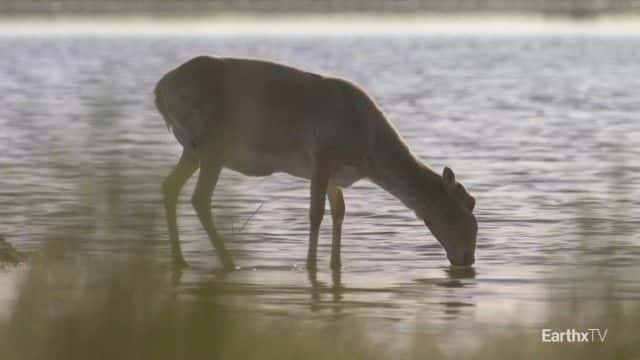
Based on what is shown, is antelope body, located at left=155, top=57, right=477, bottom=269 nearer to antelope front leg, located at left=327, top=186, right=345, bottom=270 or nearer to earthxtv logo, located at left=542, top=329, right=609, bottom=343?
antelope front leg, located at left=327, top=186, right=345, bottom=270

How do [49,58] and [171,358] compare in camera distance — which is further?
[49,58]

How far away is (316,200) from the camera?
1537cm

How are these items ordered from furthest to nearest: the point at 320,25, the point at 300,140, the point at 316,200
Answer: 1. the point at 320,25
2. the point at 300,140
3. the point at 316,200

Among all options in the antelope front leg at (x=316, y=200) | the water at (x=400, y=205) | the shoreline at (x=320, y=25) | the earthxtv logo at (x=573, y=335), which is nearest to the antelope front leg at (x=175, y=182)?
the water at (x=400, y=205)

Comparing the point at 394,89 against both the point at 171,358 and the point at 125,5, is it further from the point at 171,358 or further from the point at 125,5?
the point at 125,5

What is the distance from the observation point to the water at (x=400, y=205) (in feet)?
32.8

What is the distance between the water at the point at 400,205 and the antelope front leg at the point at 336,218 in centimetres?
14

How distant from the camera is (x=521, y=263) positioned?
16.1m

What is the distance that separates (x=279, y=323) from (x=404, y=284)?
501cm

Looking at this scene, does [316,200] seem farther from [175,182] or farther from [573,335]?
[573,335]

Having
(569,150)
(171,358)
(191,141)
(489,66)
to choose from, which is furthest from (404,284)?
(489,66)

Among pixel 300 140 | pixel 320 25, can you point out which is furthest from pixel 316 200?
pixel 320 25

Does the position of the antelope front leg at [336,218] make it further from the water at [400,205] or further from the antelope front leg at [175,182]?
the antelope front leg at [175,182]

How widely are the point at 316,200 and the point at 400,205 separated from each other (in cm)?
530
